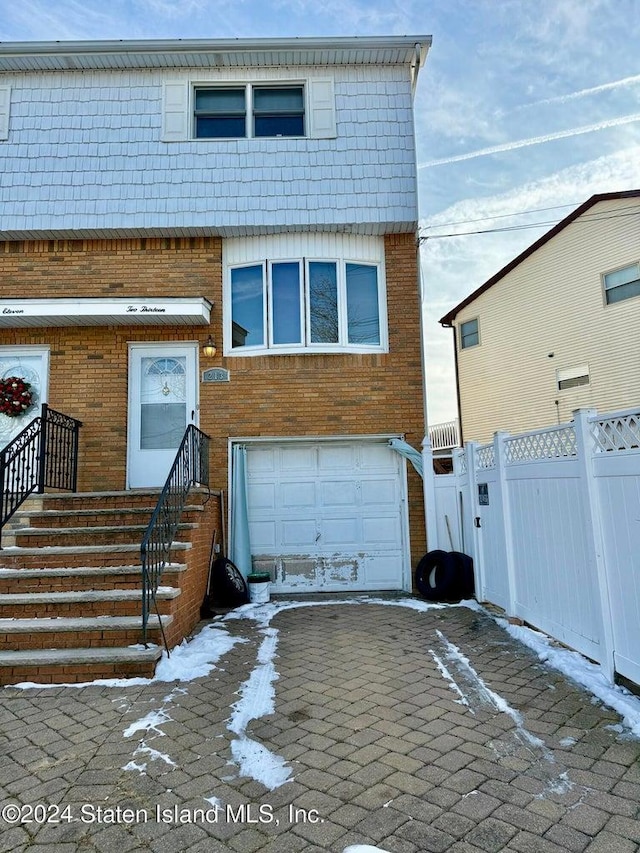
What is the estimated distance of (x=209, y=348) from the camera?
8.16m

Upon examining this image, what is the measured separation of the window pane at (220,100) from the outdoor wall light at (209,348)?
13.1 ft

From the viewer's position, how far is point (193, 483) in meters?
6.96

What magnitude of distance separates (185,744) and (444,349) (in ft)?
57.7

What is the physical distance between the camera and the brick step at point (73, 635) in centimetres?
465

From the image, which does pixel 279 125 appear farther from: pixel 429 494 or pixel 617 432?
pixel 617 432

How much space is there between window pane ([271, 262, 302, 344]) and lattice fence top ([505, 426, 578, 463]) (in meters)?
4.01

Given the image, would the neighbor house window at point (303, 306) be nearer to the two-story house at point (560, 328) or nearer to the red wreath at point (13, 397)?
the red wreath at point (13, 397)

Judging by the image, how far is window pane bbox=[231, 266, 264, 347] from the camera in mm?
8469

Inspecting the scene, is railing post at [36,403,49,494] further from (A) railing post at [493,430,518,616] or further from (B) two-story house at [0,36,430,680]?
(A) railing post at [493,430,518,616]

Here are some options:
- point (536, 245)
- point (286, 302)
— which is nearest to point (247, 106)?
point (286, 302)

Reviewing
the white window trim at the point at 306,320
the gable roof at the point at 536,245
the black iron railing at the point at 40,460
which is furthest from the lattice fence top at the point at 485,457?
the gable roof at the point at 536,245

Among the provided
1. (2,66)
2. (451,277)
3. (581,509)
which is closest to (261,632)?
(581,509)

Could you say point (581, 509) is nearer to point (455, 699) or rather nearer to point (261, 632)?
point (455, 699)

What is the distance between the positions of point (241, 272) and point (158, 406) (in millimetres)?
2559
